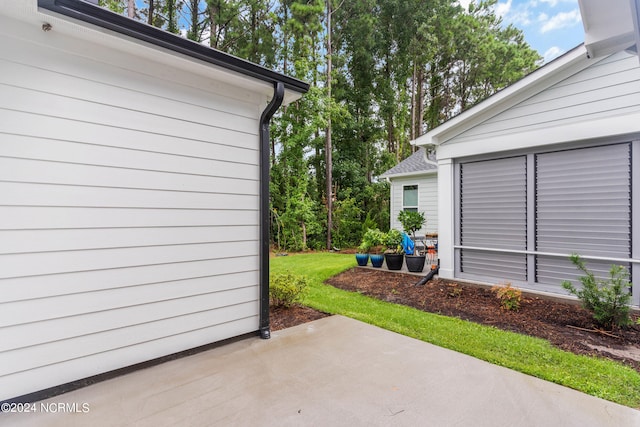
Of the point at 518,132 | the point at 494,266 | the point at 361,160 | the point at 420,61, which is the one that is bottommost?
the point at 494,266

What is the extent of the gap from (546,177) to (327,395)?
451 centimetres

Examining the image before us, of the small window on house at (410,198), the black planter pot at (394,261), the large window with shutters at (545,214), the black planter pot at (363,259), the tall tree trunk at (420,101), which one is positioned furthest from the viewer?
the tall tree trunk at (420,101)

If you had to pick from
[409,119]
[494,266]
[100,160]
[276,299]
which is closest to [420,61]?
[409,119]

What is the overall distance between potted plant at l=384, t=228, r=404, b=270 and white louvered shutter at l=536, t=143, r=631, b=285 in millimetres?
2558

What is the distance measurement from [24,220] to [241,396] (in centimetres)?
192

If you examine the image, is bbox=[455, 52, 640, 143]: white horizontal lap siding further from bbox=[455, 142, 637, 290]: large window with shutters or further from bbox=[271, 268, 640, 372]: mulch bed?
bbox=[271, 268, 640, 372]: mulch bed

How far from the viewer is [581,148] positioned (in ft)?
14.3

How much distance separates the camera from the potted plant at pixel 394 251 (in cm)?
670

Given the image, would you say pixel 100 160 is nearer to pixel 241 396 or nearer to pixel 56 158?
pixel 56 158

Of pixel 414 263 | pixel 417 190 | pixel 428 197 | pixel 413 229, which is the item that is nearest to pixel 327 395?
pixel 414 263

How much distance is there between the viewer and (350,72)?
→ 16.8 metres

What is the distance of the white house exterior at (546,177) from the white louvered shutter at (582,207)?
0.04 ft

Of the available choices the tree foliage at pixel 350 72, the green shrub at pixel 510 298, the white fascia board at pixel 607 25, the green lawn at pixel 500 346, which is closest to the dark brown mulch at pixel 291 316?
the green lawn at pixel 500 346

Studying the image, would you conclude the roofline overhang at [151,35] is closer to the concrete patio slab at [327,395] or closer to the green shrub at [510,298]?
the concrete patio slab at [327,395]
